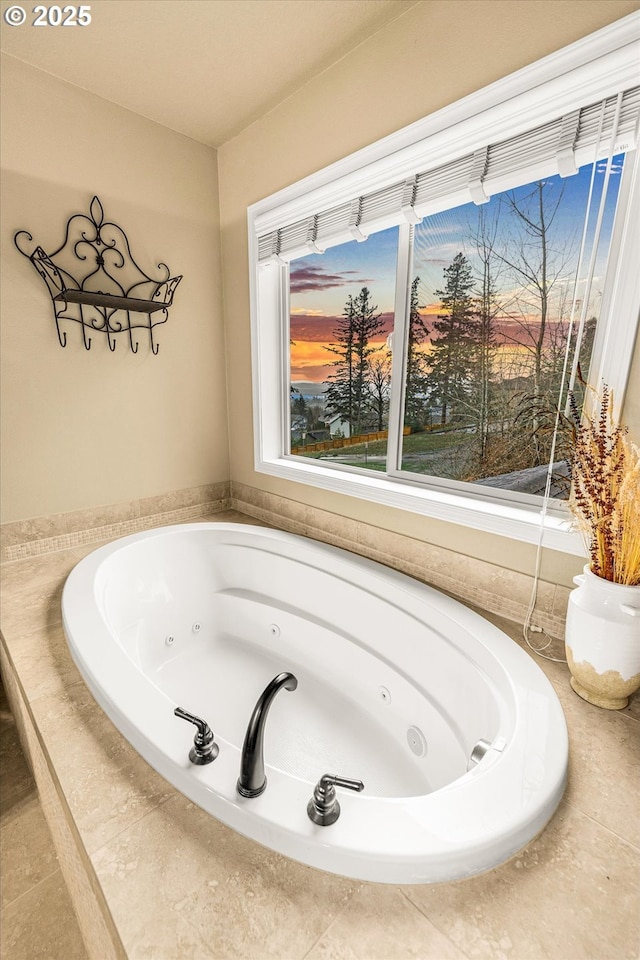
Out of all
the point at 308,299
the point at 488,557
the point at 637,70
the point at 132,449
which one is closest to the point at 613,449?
the point at 488,557

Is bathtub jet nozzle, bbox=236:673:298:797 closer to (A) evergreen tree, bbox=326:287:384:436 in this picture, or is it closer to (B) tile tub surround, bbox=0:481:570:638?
(B) tile tub surround, bbox=0:481:570:638

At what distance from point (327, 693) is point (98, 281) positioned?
2.11m

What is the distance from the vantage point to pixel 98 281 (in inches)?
79.3

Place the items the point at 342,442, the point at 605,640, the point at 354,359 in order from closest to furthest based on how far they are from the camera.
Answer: the point at 605,640, the point at 354,359, the point at 342,442

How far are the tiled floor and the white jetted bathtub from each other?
548 millimetres

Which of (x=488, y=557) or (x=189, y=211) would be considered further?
(x=189, y=211)

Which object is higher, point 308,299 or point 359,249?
point 359,249

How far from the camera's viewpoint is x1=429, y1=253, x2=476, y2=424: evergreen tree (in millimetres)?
1727

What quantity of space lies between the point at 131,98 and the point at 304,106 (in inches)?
30.5

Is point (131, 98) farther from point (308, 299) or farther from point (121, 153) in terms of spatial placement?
point (308, 299)

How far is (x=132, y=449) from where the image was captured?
226 centimetres

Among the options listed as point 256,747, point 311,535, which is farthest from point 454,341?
point 256,747

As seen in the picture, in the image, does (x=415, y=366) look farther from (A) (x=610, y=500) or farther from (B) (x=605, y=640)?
(B) (x=605, y=640)

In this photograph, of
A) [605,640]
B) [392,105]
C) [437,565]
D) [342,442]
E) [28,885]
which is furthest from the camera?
[342,442]
